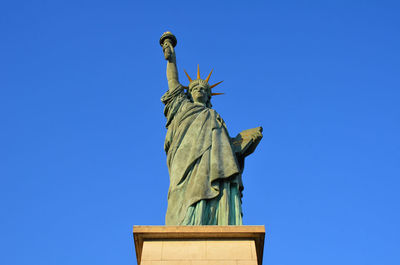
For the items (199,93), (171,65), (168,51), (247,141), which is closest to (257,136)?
(247,141)

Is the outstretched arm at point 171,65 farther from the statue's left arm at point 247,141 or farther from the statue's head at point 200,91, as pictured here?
the statue's left arm at point 247,141

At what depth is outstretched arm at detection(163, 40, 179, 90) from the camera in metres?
13.1

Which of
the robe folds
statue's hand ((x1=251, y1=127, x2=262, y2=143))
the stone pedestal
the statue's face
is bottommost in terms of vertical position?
the stone pedestal

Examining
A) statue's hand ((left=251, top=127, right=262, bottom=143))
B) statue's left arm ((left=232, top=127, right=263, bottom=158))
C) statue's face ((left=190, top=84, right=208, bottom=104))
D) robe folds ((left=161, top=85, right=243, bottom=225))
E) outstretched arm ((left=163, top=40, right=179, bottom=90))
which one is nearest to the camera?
robe folds ((left=161, top=85, right=243, bottom=225))

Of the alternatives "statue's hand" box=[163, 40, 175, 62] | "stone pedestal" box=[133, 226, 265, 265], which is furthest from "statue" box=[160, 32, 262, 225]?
"statue's hand" box=[163, 40, 175, 62]

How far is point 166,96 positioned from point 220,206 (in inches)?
136

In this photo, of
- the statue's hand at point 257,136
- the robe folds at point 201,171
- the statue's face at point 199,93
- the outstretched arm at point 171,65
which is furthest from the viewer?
the outstretched arm at point 171,65

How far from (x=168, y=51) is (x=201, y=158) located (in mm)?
3851

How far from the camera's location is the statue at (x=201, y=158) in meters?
10.1

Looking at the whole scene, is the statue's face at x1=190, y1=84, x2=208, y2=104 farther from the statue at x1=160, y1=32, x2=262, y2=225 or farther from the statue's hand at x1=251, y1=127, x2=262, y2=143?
the statue's hand at x1=251, y1=127, x2=262, y2=143

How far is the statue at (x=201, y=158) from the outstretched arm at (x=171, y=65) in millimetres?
34

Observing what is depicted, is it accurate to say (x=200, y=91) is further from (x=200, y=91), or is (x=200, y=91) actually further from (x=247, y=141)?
(x=247, y=141)

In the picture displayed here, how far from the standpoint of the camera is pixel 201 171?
34.4 ft

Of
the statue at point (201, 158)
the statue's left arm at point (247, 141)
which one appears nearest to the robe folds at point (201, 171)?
the statue at point (201, 158)
